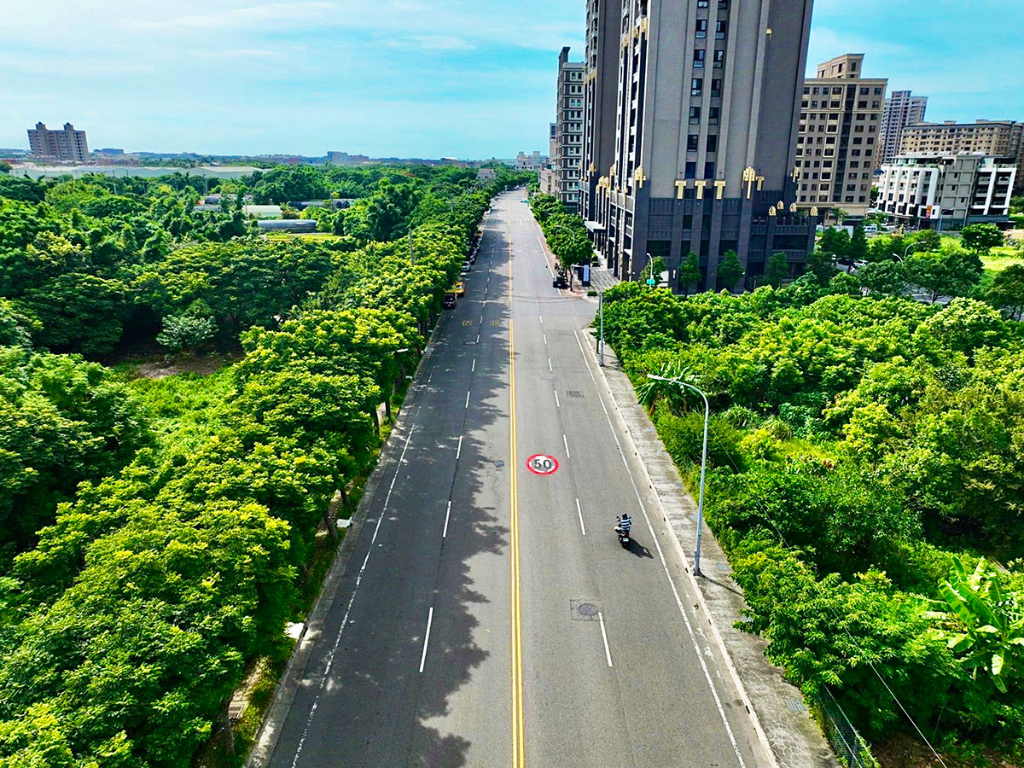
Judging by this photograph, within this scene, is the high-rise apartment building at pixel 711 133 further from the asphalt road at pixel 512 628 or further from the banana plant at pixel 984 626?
the banana plant at pixel 984 626

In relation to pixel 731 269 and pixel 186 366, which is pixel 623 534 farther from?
pixel 731 269

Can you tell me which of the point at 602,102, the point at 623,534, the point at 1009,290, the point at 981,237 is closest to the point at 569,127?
the point at 602,102

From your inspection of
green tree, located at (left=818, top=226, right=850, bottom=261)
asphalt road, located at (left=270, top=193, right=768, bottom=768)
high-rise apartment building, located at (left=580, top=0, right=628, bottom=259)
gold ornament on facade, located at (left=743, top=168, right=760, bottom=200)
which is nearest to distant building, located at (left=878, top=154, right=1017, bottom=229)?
green tree, located at (left=818, top=226, right=850, bottom=261)

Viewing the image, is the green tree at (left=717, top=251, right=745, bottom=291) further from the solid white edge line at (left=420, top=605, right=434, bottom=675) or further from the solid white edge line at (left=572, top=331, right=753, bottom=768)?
the solid white edge line at (left=420, top=605, right=434, bottom=675)

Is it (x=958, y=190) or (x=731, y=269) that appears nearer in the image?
(x=731, y=269)

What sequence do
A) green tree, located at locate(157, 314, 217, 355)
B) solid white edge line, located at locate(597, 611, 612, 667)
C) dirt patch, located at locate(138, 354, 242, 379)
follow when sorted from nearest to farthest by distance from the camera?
1. solid white edge line, located at locate(597, 611, 612, 667)
2. dirt patch, located at locate(138, 354, 242, 379)
3. green tree, located at locate(157, 314, 217, 355)

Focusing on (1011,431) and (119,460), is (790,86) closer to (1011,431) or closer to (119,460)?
(1011,431)
